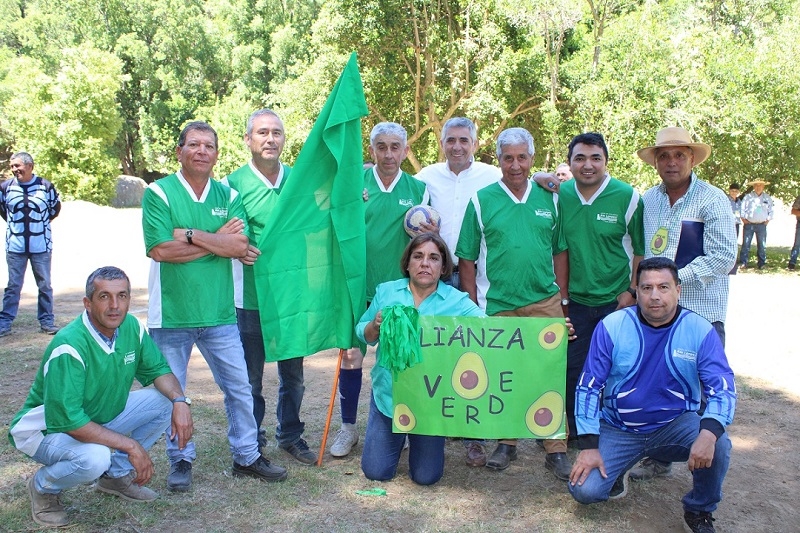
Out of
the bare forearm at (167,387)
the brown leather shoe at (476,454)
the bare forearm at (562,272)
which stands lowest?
the brown leather shoe at (476,454)

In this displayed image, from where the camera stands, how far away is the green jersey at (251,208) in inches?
186

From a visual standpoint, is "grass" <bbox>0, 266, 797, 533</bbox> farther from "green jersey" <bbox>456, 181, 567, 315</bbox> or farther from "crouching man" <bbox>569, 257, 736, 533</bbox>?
"green jersey" <bbox>456, 181, 567, 315</bbox>

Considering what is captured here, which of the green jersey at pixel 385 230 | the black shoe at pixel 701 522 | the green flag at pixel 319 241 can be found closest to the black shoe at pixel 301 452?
the green flag at pixel 319 241

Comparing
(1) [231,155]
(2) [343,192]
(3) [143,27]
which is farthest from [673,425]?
(3) [143,27]

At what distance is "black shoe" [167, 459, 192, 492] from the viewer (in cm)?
430

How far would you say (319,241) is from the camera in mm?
4848

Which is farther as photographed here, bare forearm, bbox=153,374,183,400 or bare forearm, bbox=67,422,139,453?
bare forearm, bbox=153,374,183,400

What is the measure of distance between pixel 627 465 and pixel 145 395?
2803 millimetres

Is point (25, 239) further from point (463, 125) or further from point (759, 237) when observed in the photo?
point (759, 237)

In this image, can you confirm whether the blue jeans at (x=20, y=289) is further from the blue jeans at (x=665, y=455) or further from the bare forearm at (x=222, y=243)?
the blue jeans at (x=665, y=455)

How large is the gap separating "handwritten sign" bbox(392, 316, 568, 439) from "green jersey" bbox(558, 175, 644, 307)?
28.9 inches

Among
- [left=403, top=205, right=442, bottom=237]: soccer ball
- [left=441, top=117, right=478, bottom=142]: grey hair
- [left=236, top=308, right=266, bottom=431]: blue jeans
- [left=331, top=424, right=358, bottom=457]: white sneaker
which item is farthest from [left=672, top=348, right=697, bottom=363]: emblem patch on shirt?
[left=236, top=308, right=266, bottom=431]: blue jeans

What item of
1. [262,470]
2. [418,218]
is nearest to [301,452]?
[262,470]

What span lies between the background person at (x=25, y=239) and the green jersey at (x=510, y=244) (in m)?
6.15
